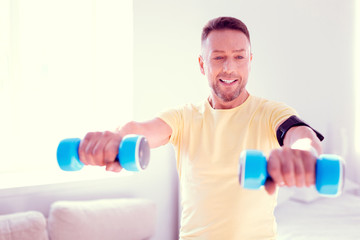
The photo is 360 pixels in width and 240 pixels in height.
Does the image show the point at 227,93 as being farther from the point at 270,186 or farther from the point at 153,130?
the point at 270,186

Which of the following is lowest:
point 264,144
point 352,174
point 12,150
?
point 352,174

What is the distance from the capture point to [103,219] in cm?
197

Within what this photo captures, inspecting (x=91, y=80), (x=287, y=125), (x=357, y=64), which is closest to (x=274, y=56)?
(x=357, y=64)

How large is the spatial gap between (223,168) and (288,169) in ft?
2.10

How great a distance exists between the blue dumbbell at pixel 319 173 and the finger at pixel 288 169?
35mm

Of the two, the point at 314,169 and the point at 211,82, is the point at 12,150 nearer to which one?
Result: the point at 211,82

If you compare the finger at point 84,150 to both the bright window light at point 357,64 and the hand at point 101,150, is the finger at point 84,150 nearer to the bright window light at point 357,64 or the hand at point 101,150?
the hand at point 101,150

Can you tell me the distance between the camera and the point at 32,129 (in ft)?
7.43

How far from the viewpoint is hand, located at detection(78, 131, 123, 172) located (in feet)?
2.85

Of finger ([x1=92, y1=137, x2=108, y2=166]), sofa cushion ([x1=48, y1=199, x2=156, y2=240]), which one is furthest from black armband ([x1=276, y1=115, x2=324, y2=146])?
sofa cushion ([x1=48, y1=199, x2=156, y2=240])

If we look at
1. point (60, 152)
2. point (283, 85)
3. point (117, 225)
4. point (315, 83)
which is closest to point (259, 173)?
point (60, 152)

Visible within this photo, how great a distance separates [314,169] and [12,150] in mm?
1892

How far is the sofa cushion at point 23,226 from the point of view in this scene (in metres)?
1.65

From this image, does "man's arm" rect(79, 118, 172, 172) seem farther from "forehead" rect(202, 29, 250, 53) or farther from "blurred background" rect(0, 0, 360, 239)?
"blurred background" rect(0, 0, 360, 239)
